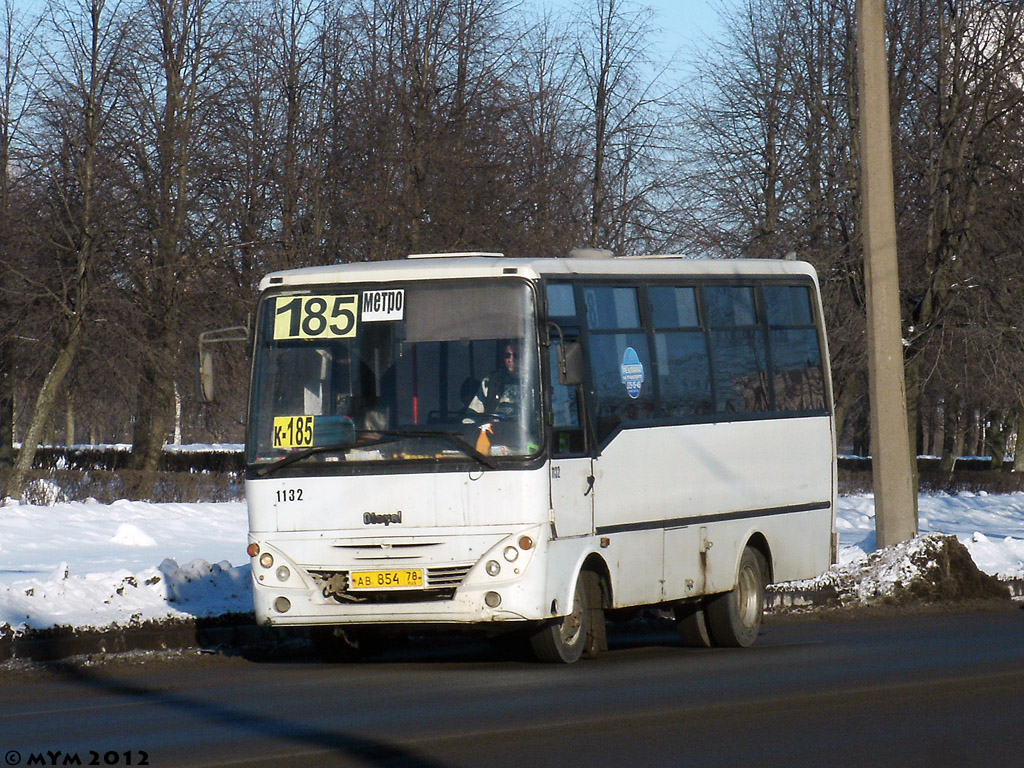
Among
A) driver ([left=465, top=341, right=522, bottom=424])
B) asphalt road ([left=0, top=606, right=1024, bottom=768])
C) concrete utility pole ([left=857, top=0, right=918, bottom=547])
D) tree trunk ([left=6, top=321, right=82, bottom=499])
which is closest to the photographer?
asphalt road ([left=0, top=606, right=1024, bottom=768])

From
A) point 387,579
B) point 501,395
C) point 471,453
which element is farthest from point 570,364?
point 387,579

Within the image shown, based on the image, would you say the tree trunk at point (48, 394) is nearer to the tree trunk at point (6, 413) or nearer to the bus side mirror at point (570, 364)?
the tree trunk at point (6, 413)

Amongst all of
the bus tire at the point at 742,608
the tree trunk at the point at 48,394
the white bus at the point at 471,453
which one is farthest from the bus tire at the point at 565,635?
the tree trunk at the point at 48,394

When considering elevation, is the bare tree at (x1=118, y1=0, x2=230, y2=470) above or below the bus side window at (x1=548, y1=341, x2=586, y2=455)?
above

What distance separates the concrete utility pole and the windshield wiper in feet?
24.8

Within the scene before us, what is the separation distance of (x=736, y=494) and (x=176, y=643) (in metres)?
4.96

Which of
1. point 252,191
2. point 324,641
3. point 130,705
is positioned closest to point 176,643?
point 324,641

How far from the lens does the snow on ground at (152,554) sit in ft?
44.4

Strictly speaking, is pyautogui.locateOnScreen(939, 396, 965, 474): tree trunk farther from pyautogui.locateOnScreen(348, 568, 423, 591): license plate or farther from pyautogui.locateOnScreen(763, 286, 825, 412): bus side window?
pyautogui.locateOnScreen(348, 568, 423, 591): license plate

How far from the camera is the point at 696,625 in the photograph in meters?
13.8

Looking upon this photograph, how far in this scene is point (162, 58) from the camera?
108 feet

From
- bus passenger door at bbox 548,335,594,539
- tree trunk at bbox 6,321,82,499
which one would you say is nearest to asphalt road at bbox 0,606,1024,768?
bus passenger door at bbox 548,335,594,539

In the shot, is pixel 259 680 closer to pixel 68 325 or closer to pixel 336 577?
pixel 336 577

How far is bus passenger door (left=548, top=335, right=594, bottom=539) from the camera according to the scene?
11281 millimetres
